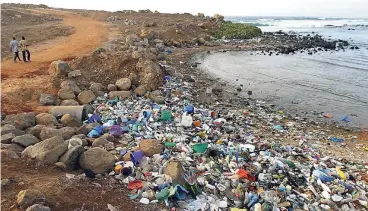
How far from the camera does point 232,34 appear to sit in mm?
34844

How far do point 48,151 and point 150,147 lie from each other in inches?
76.5

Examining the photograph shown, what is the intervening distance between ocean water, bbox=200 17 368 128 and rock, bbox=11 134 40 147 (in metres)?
8.39

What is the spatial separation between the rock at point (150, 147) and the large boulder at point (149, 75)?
4.87 metres

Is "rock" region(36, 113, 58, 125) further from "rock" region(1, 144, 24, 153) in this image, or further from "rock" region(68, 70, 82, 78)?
"rock" region(68, 70, 82, 78)

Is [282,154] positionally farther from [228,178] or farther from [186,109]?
[186,109]

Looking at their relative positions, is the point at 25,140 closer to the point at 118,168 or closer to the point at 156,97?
the point at 118,168

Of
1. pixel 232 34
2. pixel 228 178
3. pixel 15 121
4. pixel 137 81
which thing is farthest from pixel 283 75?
pixel 232 34

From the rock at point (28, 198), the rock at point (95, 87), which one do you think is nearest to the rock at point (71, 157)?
the rock at point (28, 198)

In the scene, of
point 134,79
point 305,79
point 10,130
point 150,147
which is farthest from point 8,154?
point 305,79

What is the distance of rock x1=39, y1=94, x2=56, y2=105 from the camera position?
9.26m

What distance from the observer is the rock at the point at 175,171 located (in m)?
5.54

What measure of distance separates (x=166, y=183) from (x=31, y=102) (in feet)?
19.4

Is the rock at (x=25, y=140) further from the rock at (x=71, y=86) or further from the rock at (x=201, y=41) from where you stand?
the rock at (x=201, y=41)

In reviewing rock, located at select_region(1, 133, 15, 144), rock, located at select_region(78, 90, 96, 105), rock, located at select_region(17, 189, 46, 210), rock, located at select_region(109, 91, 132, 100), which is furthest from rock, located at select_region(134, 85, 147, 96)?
rock, located at select_region(17, 189, 46, 210)
